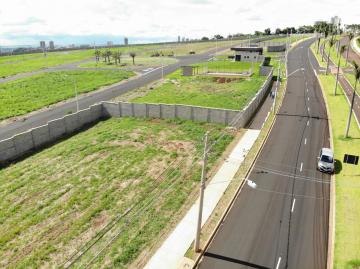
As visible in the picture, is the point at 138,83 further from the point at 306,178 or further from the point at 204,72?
the point at 306,178

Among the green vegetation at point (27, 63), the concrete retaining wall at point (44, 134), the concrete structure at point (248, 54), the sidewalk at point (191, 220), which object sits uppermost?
the concrete structure at point (248, 54)

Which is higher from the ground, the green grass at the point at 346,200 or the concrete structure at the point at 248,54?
the concrete structure at the point at 248,54

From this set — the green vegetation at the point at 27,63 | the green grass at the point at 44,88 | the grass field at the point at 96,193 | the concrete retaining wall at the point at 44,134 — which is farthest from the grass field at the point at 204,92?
the green vegetation at the point at 27,63

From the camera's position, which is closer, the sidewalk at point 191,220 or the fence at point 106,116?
the sidewalk at point 191,220

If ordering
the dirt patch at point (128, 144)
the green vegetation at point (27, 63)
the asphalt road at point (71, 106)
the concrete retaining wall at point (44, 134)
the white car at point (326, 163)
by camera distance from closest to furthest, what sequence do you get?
the white car at point (326, 163)
the concrete retaining wall at point (44, 134)
the dirt patch at point (128, 144)
the asphalt road at point (71, 106)
the green vegetation at point (27, 63)

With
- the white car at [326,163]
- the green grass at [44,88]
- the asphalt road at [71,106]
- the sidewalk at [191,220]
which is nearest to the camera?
the sidewalk at [191,220]

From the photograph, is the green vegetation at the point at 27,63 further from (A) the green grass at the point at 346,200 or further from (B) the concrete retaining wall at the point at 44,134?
(A) the green grass at the point at 346,200
